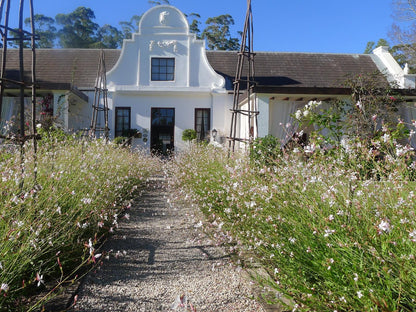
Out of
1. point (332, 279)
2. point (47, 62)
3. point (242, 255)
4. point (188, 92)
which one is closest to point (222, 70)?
point (188, 92)

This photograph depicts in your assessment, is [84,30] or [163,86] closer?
[163,86]

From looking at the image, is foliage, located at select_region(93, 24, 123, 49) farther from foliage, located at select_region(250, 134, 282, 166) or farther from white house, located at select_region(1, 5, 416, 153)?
foliage, located at select_region(250, 134, 282, 166)

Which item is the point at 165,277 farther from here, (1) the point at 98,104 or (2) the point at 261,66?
(2) the point at 261,66

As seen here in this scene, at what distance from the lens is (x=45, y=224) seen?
2.47m

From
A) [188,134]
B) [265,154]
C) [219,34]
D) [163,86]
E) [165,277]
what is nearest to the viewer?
[165,277]

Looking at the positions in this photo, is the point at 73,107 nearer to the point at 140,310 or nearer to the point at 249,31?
the point at 249,31

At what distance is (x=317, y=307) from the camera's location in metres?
1.73

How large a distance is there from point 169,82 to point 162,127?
185 cm

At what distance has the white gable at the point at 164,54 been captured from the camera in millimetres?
14133

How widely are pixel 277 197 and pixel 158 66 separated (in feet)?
41.5

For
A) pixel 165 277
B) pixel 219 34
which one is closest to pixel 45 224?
pixel 165 277

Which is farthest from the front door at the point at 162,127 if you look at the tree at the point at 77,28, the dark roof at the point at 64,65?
the tree at the point at 77,28

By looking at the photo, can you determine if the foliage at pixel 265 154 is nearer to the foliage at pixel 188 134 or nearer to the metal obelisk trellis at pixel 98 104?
the metal obelisk trellis at pixel 98 104

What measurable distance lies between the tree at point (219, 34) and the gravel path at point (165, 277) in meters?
30.3
